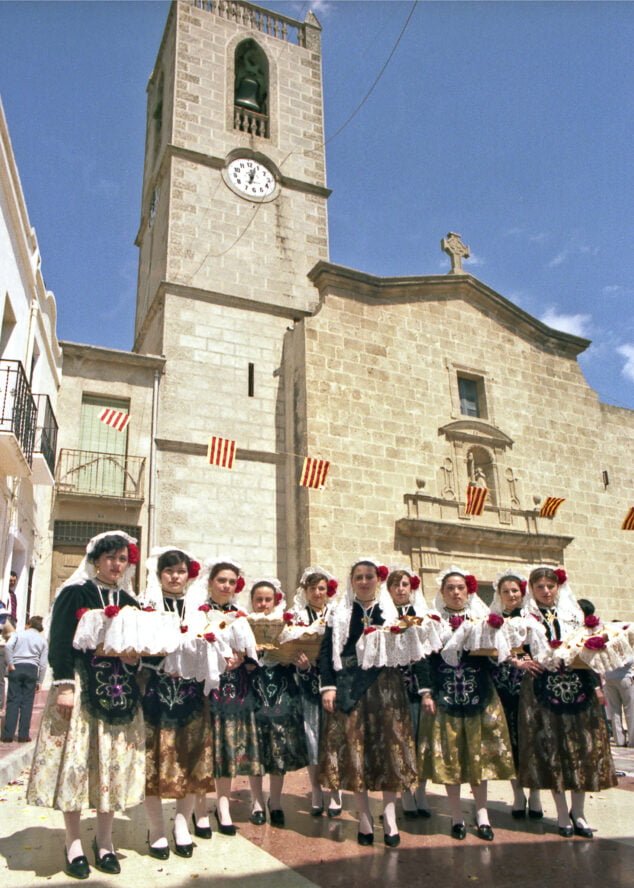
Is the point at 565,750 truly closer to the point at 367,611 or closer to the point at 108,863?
the point at 367,611

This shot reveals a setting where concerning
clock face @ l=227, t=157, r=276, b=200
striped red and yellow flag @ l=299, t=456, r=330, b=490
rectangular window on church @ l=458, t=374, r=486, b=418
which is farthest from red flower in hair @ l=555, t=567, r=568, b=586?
clock face @ l=227, t=157, r=276, b=200

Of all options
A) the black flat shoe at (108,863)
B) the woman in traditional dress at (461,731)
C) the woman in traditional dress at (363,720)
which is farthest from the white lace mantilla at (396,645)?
the black flat shoe at (108,863)

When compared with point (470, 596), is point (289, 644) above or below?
below

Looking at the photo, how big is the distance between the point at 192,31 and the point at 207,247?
705 centimetres

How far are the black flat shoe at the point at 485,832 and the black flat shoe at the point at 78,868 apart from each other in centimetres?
248

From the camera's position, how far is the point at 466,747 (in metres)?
4.72

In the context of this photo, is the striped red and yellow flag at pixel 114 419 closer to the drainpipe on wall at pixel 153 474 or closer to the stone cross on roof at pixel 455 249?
the drainpipe on wall at pixel 153 474

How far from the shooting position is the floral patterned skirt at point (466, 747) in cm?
465

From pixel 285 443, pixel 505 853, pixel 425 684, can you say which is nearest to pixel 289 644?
pixel 425 684

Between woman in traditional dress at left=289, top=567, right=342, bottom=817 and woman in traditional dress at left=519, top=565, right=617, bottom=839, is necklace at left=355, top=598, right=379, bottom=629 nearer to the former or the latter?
woman in traditional dress at left=289, top=567, right=342, bottom=817

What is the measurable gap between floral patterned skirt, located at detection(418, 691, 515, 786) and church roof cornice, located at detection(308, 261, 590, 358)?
1259 cm

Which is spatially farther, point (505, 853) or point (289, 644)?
point (289, 644)

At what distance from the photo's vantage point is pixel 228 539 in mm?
15047

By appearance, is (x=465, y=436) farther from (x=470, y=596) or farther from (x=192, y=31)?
(x=192, y=31)
